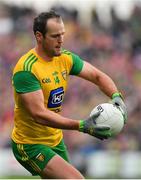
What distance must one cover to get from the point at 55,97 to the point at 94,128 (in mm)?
704

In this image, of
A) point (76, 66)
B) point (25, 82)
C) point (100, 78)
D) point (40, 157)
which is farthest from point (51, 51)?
point (40, 157)

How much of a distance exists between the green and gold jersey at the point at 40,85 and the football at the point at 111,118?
21.0 inches

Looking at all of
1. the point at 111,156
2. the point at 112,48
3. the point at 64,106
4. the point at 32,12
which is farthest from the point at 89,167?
the point at 32,12

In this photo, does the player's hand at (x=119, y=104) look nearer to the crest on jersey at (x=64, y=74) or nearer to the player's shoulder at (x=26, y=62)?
the crest on jersey at (x=64, y=74)

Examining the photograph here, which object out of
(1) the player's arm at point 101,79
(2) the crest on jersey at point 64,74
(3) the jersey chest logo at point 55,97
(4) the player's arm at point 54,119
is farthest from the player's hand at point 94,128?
(1) the player's arm at point 101,79

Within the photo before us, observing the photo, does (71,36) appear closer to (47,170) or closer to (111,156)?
(111,156)

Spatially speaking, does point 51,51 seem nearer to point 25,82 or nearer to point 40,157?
point 25,82

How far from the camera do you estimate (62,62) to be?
9.09m

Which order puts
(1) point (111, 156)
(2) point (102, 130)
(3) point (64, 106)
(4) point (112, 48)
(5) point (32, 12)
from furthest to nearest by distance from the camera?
(5) point (32, 12)
(4) point (112, 48)
(3) point (64, 106)
(1) point (111, 156)
(2) point (102, 130)

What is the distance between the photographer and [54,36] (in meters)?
8.68

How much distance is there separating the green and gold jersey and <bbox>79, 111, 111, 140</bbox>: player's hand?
0.61 metres

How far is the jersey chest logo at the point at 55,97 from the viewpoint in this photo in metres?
8.85

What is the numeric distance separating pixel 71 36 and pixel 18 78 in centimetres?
1231

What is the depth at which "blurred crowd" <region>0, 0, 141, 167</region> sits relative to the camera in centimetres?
1712
